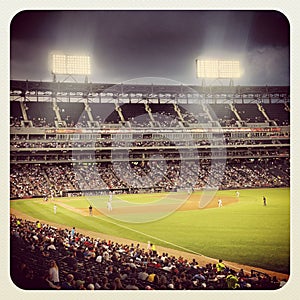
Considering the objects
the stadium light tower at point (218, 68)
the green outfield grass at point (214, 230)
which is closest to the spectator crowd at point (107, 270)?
the green outfield grass at point (214, 230)

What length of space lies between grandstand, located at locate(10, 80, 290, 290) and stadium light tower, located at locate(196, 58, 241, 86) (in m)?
0.35

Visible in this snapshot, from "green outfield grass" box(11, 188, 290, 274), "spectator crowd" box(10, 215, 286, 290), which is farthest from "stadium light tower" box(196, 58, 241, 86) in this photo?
"spectator crowd" box(10, 215, 286, 290)

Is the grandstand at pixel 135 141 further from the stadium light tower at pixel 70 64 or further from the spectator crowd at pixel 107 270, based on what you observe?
the stadium light tower at pixel 70 64

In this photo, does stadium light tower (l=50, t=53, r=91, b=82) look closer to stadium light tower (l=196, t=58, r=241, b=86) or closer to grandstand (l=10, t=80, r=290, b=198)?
grandstand (l=10, t=80, r=290, b=198)

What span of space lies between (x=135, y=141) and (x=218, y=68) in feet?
4.70

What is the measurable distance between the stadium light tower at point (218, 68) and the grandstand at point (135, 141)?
346mm

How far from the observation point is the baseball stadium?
3994 millimetres

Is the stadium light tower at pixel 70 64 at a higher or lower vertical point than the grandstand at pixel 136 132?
higher

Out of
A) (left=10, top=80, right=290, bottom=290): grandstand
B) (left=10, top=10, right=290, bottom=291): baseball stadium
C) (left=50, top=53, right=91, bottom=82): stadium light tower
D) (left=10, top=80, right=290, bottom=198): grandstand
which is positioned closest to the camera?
(left=10, top=10, right=290, bottom=291): baseball stadium

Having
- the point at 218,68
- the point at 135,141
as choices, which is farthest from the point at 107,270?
the point at 218,68

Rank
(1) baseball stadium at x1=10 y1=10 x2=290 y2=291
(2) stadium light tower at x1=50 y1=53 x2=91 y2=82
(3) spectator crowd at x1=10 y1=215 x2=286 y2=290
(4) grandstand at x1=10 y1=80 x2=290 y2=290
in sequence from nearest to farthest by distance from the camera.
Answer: (3) spectator crowd at x1=10 y1=215 x2=286 y2=290, (1) baseball stadium at x1=10 y1=10 x2=290 y2=291, (2) stadium light tower at x1=50 y1=53 x2=91 y2=82, (4) grandstand at x1=10 y1=80 x2=290 y2=290

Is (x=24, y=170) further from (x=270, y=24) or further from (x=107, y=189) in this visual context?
(x=270, y=24)

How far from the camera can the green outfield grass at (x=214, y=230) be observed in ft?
13.4

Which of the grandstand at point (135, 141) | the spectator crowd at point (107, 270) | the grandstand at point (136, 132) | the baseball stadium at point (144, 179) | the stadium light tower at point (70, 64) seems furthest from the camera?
the grandstand at point (136, 132)
